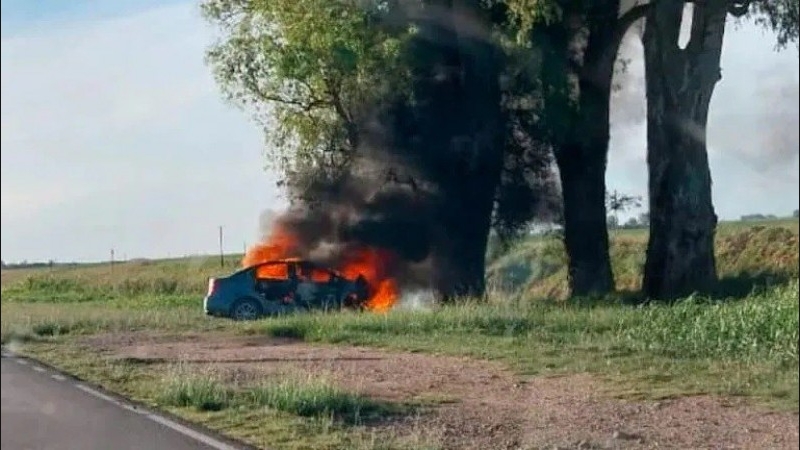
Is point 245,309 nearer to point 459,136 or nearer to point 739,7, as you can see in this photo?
point 459,136

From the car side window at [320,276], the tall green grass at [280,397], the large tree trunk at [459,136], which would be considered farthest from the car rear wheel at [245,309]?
the large tree trunk at [459,136]

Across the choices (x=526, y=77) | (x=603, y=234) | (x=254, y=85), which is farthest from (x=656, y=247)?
(x=254, y=85)

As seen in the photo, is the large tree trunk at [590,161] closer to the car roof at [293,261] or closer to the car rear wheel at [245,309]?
the car roof at [293,261]

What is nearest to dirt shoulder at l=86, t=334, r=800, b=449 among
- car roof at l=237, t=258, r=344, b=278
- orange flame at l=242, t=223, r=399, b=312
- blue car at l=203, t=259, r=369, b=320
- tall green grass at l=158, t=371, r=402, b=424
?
tall green grass at l=158, t=371, r=402, b=424

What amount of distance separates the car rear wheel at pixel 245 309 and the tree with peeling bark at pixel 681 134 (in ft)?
9.31

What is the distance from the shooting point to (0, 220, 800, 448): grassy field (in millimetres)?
9273

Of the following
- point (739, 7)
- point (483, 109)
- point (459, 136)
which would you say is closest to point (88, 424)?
point (459, 136)

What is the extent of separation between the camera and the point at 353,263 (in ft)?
34.8

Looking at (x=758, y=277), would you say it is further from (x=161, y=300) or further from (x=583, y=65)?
(x=161, y=300)

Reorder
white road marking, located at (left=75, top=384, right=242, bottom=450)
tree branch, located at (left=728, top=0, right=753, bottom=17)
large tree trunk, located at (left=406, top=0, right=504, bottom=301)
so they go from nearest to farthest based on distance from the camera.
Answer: white road marking, located at (left=75, top=384, right=242, bottom=450)
tree branch, located at (left=728, top=0, right=753, bottom=17)
large tree trunk, located at (left=406, top=0, right=504, bottom=301)

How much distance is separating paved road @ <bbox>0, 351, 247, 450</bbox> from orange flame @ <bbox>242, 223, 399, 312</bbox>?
3.98 feet

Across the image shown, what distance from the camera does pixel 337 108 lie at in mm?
10422

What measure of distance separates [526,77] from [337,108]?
229 cm

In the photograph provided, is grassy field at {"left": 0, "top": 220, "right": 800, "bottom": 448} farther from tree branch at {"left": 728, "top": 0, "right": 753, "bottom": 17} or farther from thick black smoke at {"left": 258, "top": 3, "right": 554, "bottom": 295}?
tree branch at {"left": 728, "top": 0, "right": 753, "bottom": 17}
